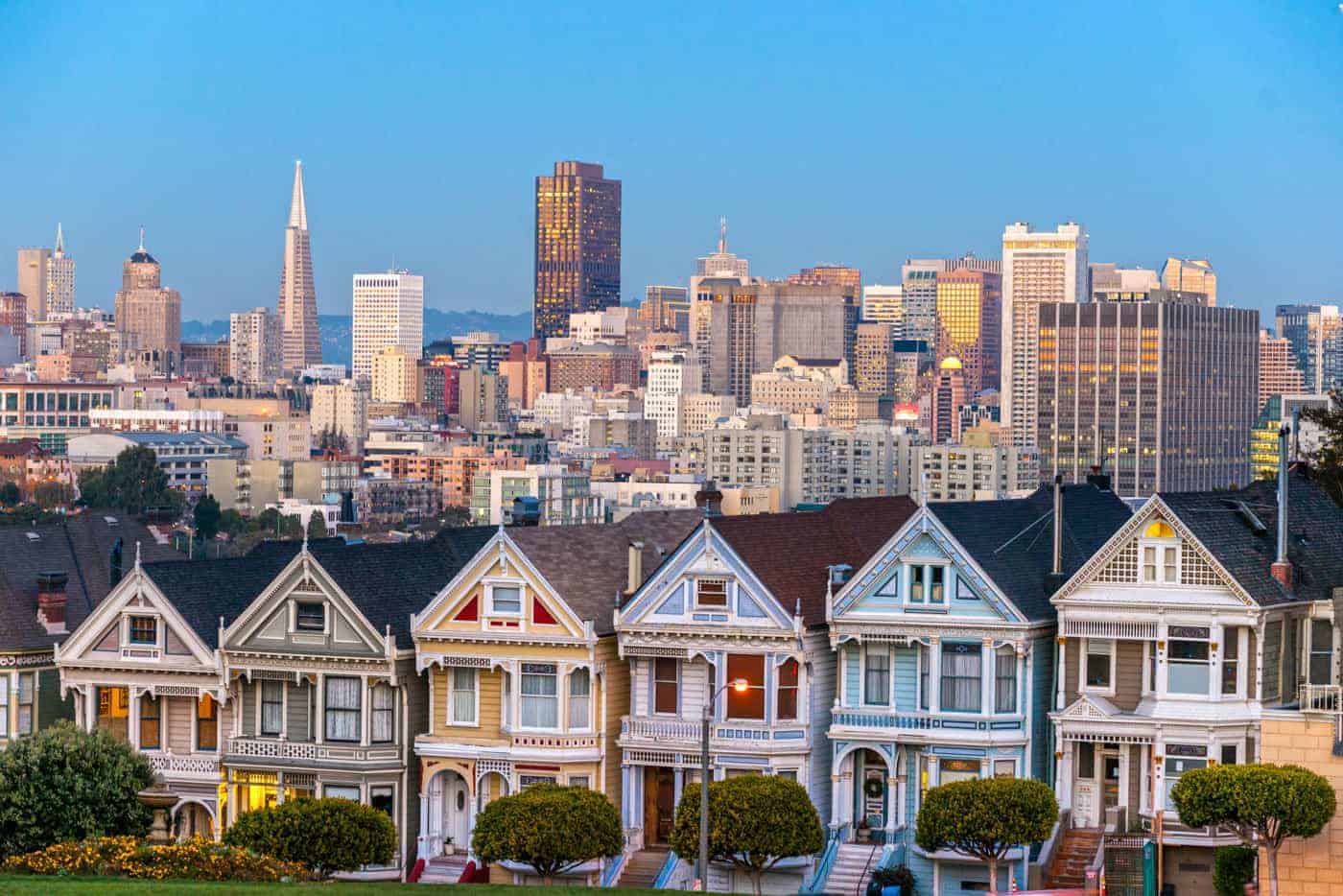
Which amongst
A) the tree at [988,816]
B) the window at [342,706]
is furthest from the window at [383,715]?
the tree at [988,816]

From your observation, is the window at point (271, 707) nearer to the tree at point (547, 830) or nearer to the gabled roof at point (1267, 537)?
the tree at point (547, 830)

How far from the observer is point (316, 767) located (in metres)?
53.0

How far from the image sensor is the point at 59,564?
59.8m

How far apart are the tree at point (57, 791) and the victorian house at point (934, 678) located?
39.6ft

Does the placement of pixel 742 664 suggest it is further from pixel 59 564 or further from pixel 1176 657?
pixel 59 564

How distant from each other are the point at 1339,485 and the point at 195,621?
22258mm

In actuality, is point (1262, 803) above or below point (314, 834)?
above

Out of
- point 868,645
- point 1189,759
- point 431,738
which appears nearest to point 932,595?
point 868,645

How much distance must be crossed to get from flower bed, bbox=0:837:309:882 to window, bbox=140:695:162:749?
313 inches

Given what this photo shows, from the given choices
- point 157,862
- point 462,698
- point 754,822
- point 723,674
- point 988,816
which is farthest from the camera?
point 462,698

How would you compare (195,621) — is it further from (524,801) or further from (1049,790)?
(1049,790)

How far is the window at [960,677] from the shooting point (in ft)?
162

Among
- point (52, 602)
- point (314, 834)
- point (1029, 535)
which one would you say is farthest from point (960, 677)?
point (52, 602)

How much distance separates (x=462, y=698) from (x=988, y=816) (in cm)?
1005
